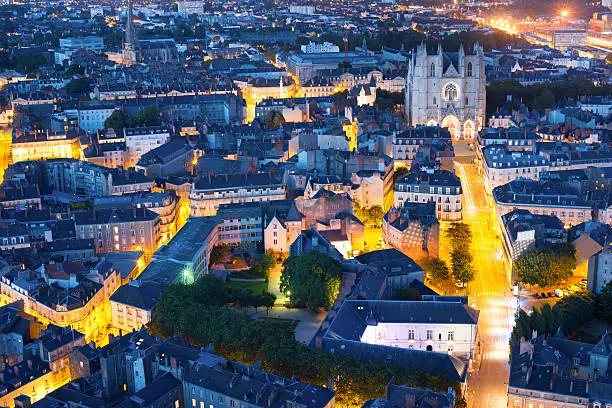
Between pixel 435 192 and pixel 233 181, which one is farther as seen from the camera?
pixel 233 181

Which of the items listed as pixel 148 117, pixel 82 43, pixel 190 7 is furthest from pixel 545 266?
pixel 190 7

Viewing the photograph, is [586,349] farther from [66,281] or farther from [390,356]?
→ [66,281]

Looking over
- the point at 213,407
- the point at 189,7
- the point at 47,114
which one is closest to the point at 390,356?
the point at 213,407

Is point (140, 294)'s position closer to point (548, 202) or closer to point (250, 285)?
point (250, 285)

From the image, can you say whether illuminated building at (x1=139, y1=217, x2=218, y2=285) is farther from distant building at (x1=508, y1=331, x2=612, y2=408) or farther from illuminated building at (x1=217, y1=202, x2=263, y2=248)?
distant building at (x1=508, y1=331, x2=612, y2=408)

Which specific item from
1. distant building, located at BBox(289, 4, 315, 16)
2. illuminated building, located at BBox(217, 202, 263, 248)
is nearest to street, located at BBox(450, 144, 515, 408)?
illuminated building, located at BBox(217, 202, 263, 248)
